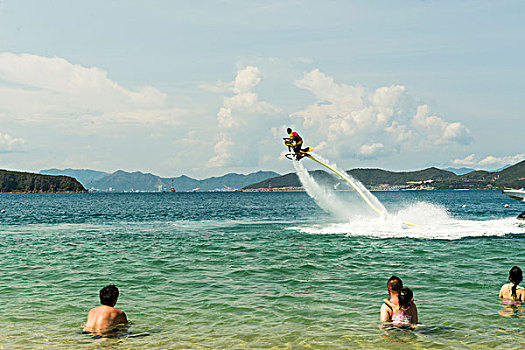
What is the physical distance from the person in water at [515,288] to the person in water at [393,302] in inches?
161

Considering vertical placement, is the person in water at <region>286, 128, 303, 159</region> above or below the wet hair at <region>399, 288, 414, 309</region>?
above

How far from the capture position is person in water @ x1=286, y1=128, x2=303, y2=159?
94.0 ft

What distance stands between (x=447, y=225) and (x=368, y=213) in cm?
1031

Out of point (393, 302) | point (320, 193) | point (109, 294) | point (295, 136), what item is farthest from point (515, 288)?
point (320, 193)

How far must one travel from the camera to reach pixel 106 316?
476 inches

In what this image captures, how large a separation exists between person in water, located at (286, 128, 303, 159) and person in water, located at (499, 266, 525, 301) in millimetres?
16096

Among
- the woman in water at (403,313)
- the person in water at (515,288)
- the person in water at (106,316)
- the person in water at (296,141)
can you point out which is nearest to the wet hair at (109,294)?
the person in water at (106,316)

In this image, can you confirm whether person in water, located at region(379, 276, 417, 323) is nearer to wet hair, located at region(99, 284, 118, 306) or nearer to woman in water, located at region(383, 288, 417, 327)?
woman in water, located at region(383, 288, 417, 327)

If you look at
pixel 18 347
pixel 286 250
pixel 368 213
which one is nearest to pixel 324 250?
pixel 286 250

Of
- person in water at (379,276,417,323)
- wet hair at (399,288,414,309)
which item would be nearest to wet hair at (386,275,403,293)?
person in water at (379,276,417,323)

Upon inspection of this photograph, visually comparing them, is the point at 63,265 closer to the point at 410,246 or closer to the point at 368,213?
the point at 410,246

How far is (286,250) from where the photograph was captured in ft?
91.1

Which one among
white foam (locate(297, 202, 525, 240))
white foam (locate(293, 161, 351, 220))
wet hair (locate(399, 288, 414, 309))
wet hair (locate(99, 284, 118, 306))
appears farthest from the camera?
white foam (locate(293, 161, 351, 220))

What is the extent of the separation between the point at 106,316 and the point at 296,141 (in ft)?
61.6
